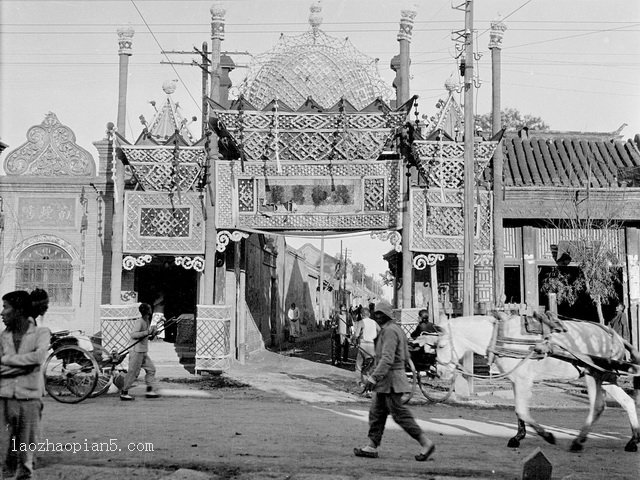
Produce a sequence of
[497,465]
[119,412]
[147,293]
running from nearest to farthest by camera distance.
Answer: [497,465] → [119,412] → [147,293]

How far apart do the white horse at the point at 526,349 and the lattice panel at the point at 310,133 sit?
6.40 m

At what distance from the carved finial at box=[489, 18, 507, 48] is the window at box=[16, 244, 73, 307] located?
11570mm

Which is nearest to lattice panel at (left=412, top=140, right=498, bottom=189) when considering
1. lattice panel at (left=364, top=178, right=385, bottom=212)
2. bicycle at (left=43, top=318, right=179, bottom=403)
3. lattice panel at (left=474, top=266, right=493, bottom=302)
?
lattice panel at (left=364, top=178, right=385, bottom=212)

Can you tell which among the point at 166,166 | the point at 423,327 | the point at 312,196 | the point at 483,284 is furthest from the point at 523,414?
the point at 166,166

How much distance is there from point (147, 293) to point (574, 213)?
1193 cm

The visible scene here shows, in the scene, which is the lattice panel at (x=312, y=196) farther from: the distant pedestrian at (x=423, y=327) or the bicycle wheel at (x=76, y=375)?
the bicycle wheel at (x=76, y=375)

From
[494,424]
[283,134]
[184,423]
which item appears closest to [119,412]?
[184,423]

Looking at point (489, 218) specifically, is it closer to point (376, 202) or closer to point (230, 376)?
point (376, 202)

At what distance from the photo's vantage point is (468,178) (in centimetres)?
1307

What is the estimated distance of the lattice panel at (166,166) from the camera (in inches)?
583

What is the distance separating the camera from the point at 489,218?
14938mm

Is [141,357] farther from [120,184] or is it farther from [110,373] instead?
[120,184]

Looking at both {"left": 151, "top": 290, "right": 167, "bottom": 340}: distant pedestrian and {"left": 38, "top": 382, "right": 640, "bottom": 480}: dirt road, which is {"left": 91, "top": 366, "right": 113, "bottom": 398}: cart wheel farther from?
{"left": 151, "top": 290, "right": 167, "bottom": 340}: distant pedestrian

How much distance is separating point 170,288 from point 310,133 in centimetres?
723
